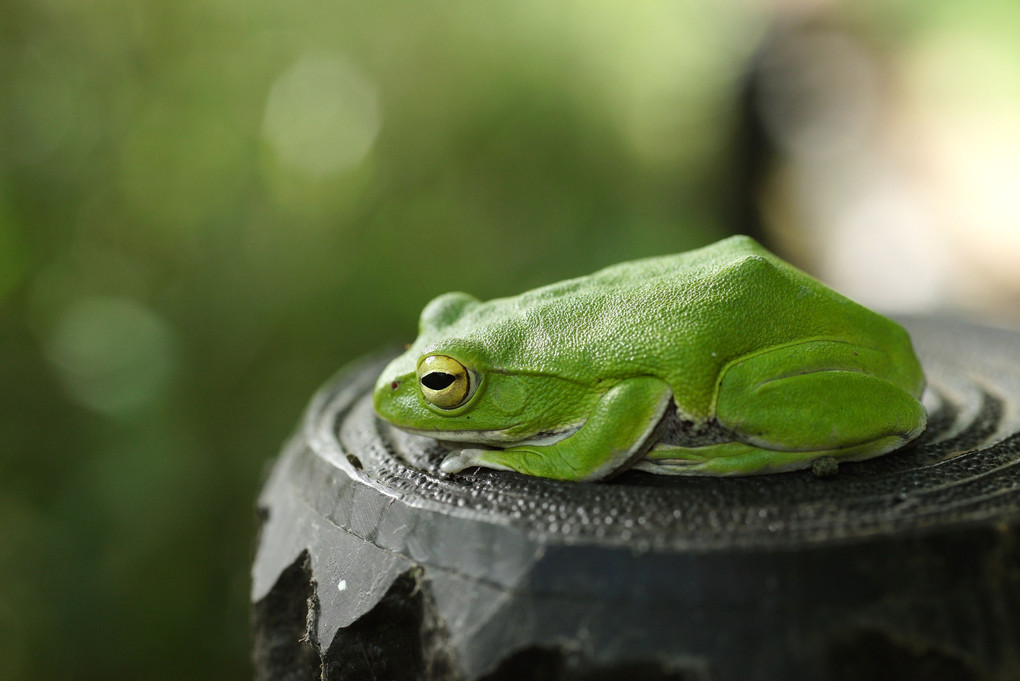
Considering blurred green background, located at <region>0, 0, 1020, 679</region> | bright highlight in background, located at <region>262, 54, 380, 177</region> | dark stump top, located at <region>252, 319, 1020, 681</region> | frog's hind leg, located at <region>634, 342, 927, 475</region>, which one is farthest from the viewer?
bright highlight in background, located at <region>262, 54, 380, 177</region>

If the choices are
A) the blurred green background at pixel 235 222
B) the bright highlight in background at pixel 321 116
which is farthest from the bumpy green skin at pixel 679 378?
the bright highlight in background at pixel 321 116

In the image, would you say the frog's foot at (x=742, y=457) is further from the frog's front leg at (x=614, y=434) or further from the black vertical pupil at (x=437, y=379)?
the black vertical pupil at (x=437, y=379)

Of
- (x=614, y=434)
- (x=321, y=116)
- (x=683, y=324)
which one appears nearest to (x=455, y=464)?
(x=614, y=434)

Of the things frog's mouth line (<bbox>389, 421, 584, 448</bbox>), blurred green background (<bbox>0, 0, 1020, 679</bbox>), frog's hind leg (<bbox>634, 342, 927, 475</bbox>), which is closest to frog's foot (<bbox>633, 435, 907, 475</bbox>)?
frog's hind leg (<bbox>634, 342, 927, 475</bbox>)

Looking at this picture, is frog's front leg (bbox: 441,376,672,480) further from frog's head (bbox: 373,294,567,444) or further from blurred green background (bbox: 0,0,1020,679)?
blurred green background (bbox: 0,0,1020,679)

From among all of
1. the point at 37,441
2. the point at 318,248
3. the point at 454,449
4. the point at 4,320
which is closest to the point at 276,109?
the point at 318,248

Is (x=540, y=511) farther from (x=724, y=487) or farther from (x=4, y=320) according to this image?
(x=4, y=320)

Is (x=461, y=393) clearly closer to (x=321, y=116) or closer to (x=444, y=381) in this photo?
(x=444, y=381)

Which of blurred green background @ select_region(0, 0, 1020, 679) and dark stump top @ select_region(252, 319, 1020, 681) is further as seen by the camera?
blurred green background @ select_region(0, 0, 1020, 679)
